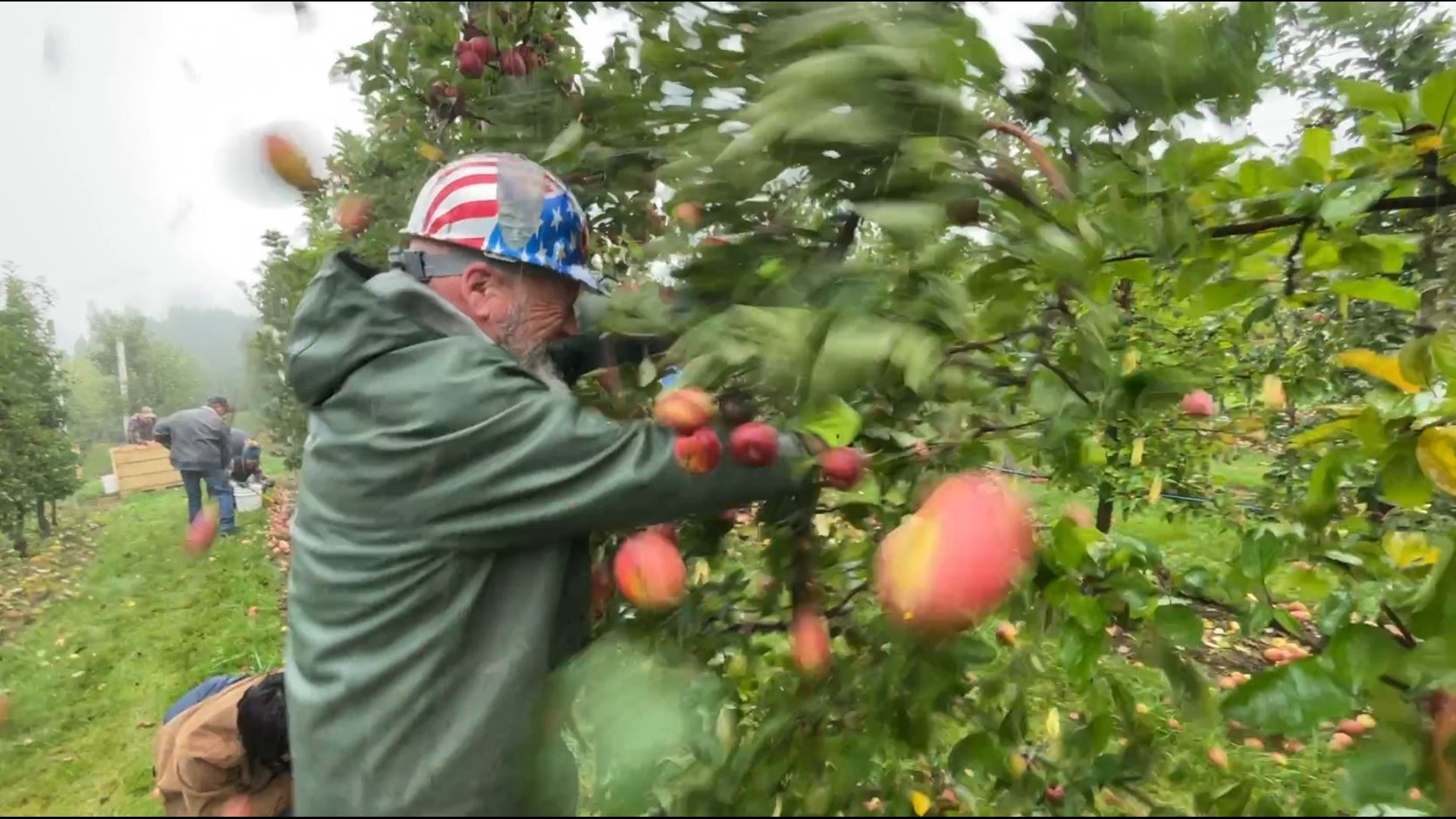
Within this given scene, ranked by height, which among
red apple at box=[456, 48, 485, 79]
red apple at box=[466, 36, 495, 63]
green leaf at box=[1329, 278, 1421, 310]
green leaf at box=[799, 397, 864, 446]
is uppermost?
red apple at box=[466, 36, 495, 63]

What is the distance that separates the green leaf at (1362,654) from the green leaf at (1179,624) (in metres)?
0.14

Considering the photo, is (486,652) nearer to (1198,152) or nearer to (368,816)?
(368,816)

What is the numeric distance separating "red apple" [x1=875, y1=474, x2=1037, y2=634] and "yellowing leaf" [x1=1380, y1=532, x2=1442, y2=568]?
0.49m

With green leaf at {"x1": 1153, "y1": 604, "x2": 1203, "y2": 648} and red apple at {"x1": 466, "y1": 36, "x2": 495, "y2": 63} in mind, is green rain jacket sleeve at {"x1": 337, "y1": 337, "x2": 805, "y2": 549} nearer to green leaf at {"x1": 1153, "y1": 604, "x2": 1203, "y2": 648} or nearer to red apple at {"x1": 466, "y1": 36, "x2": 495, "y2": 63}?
green leaf at {"x1": 1153, "y1": 604, "x2": 1203, "y2": 648}

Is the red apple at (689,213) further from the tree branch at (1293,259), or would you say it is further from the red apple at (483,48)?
the red apple at (483,48)

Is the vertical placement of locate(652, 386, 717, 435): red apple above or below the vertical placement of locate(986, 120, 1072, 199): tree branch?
below

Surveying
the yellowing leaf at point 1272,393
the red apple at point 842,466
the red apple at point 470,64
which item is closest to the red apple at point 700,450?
the red apple at point 842,466

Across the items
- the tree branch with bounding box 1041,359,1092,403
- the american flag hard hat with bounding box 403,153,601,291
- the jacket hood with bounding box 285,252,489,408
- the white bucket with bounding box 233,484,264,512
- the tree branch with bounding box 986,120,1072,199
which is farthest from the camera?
the white bucket with bounding box 233,484,264,512

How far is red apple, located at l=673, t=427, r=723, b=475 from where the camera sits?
1.06 metres

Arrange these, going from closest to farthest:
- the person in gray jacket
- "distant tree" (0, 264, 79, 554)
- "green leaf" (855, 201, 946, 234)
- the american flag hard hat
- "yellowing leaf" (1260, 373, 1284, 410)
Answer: "green leaf" (855, 201, 946, 234) → the american flag hard hat → "yellowing leaf" (1260, 373, 1284, 410) → "distant tree" (0, 264, 79, 554) → the person in gray jacket

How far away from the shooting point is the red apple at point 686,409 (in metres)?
1.05

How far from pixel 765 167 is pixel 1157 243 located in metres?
0.51

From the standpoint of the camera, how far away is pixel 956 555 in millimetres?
932

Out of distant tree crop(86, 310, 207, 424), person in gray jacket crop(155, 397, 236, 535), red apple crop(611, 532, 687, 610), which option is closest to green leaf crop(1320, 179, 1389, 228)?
red apple crop(611, 532, 687, 610)
